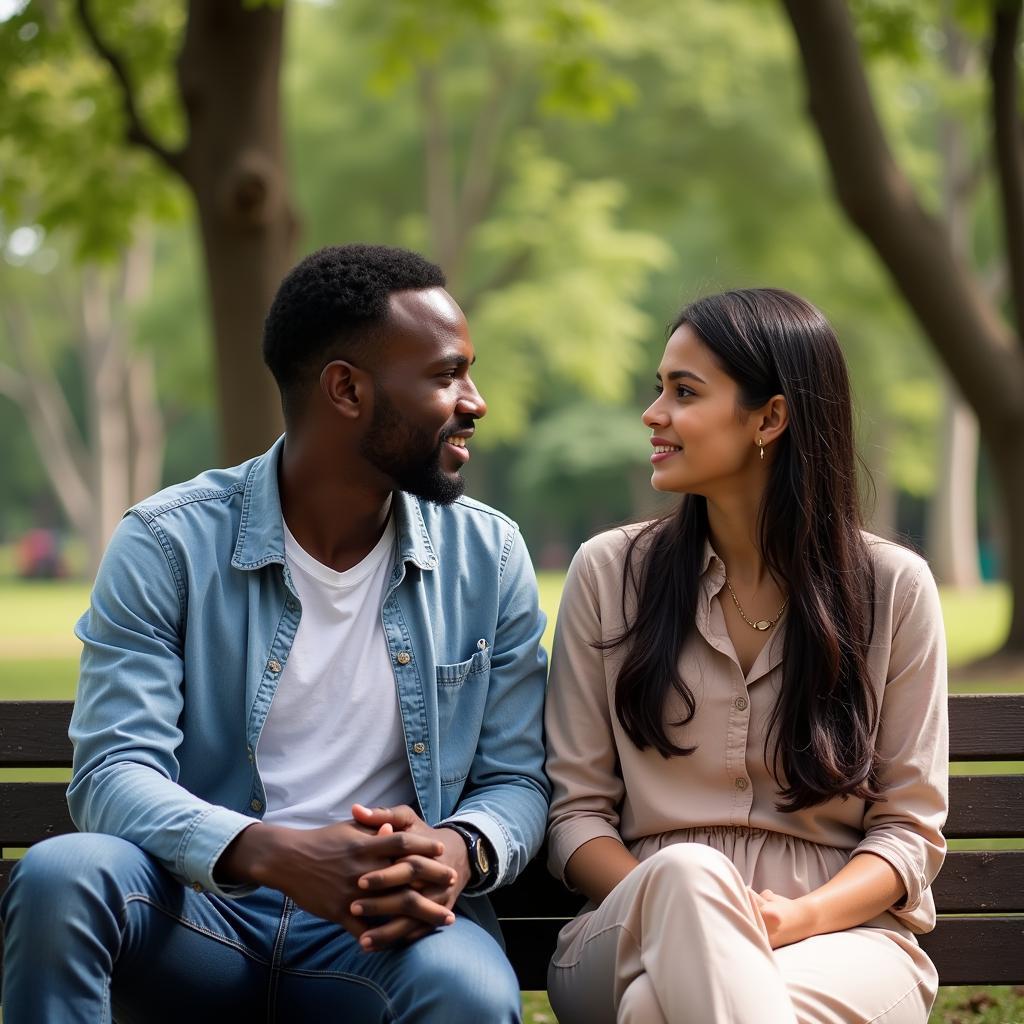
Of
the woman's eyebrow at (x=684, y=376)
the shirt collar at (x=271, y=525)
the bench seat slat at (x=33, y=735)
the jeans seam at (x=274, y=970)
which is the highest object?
the woman's eyebrow at (x=684, y=376)


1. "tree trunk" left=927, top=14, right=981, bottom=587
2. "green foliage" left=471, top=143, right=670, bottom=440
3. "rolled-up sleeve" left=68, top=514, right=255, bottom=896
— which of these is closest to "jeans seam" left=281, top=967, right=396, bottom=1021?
"rolled-up sleeve" left=68, top=514, right=255, bottom=896

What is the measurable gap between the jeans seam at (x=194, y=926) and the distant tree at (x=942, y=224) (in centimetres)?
758

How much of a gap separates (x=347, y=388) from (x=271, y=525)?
379 millimetres

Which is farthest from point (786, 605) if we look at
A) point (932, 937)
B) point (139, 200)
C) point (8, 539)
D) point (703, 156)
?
point (8, 539)

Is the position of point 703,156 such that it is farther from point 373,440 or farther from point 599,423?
point 373,440

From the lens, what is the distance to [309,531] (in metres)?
3.74

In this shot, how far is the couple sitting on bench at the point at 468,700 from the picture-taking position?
10.4 ft

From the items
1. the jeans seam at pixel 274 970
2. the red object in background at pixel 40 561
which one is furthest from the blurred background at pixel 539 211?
the jeans seam at pixel 274 970

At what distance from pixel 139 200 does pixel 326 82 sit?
1656cm

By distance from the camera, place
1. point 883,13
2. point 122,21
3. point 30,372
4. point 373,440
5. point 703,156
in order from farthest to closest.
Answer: point 30,372
point 703,156
point 122,21
point 883,13
point 373,440

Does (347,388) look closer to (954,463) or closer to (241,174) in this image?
(241,174)

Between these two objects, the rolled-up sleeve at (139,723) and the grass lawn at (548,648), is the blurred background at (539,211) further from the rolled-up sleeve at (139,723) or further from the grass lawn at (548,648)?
the rolled-up sleeve at (139,723)

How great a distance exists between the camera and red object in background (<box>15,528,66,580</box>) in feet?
172

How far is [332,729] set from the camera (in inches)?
140
